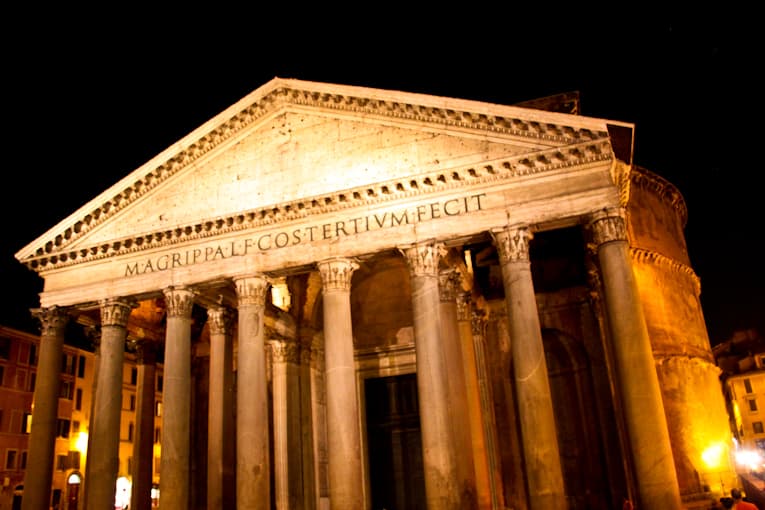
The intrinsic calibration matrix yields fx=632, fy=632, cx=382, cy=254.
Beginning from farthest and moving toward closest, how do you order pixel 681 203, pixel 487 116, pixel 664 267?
1. pixel 681 203
2. pixel 664 267
3. pixel 487 116

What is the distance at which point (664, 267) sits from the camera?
1834 centimetres

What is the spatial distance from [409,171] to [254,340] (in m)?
5.00

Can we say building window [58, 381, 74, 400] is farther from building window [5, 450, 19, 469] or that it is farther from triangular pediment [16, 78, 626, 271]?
triangular pediment [16, 78, 626, 271]

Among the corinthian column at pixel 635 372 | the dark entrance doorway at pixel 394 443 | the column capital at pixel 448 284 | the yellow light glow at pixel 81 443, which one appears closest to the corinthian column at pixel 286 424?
the dark entrance doorway at pixel 394 443

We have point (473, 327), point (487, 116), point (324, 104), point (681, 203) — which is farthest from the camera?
point (681, 203)

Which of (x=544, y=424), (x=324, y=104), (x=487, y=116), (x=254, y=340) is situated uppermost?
(x=324, y=104)

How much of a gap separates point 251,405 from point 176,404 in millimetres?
1887

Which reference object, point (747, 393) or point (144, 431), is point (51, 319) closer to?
point (144, 431)

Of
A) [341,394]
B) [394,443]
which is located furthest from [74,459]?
[341,394]

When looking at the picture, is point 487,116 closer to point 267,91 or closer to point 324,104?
point 324,104

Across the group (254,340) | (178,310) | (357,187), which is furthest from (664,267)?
(178,310)

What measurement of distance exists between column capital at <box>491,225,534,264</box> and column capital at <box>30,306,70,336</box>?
1087 cm

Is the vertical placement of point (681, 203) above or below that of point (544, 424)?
above

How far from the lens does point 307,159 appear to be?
14484 mm
